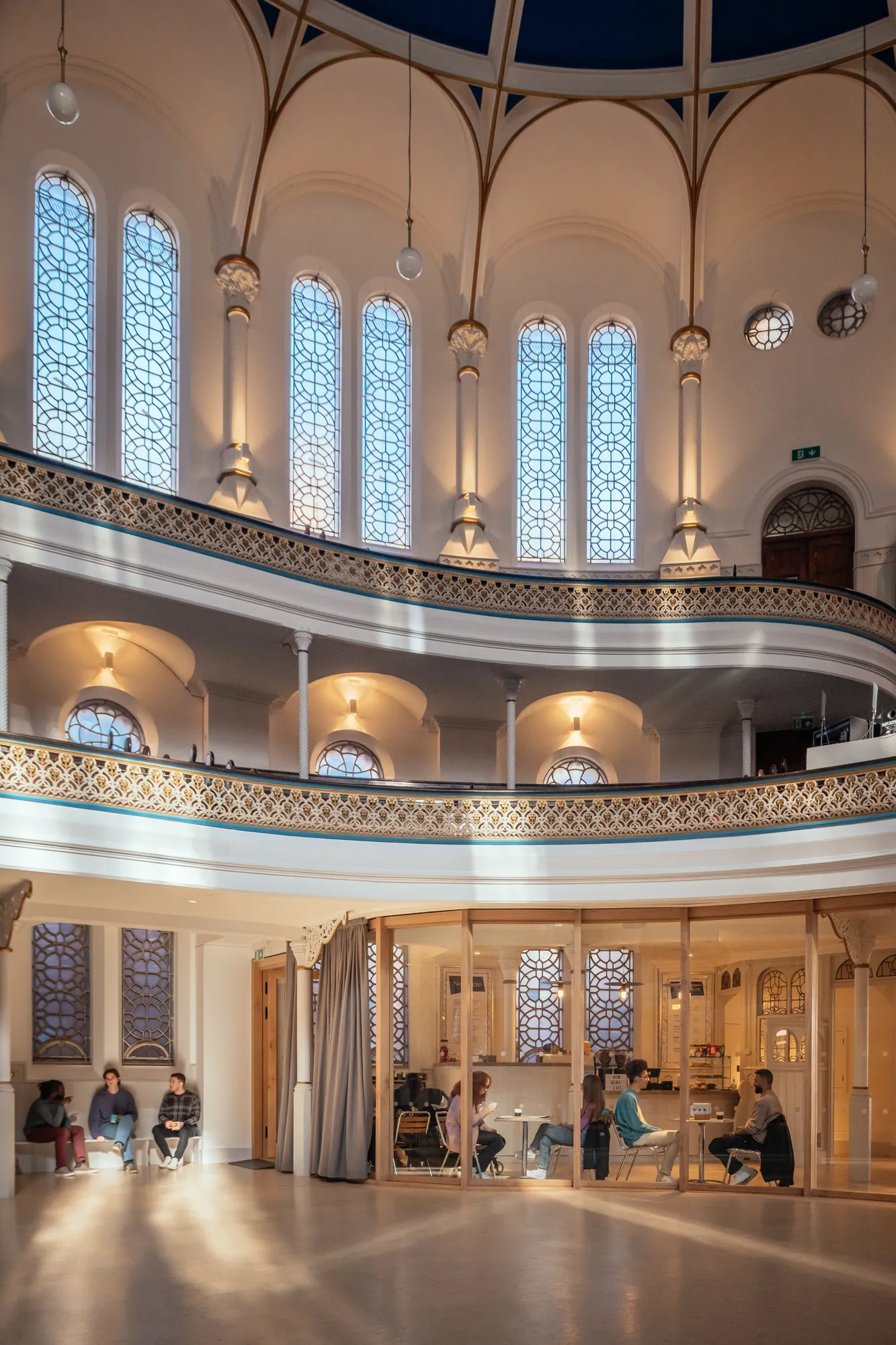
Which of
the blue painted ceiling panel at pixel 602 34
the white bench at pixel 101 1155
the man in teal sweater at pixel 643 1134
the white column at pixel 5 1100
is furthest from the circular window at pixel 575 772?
the blue painted ceiling panel at pixel 602 34

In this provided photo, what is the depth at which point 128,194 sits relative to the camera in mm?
17250

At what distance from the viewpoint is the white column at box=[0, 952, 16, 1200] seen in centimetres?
1236

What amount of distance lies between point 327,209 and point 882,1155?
1469cm

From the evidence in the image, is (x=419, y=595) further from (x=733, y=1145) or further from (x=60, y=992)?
(x=733, y=1145)

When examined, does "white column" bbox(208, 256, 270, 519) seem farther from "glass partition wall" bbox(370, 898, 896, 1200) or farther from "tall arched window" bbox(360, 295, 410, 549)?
"glass partition wall" bbox(370, 898, 896, 1200)

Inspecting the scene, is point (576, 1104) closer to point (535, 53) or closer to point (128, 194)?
point (128, 194)

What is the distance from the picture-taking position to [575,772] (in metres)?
20.0

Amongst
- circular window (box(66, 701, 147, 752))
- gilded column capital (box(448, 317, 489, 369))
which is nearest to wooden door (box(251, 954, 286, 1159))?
circular window (box(66, 701, 147, 752))

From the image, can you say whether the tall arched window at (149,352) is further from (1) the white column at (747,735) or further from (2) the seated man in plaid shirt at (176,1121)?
(1) the white column at (747,735)

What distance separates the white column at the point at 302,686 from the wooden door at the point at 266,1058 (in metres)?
2.92

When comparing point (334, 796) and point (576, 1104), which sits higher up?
point (334, 796)

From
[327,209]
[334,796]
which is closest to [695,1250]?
[334,796]

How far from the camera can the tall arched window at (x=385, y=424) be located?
19312 mm

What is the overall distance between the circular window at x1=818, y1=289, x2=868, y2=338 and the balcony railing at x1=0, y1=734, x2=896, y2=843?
9568 millimetres
